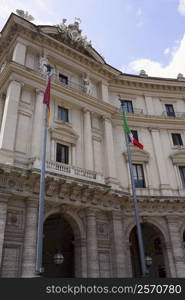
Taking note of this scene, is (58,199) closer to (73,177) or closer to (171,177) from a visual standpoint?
(73,177)

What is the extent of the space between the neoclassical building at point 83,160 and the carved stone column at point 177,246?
0.23 ft

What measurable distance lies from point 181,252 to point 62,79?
1722 centimetres

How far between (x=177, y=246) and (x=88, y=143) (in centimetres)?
1028

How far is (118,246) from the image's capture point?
17125 mm

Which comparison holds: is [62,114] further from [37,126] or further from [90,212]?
[90,212]

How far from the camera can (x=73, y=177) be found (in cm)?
1650

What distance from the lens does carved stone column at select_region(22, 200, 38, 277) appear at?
1330 centimetres

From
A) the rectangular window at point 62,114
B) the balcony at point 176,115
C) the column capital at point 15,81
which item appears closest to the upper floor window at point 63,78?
the rectangular window at point 62,114

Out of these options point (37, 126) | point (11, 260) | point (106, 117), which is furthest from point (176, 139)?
point (11, 260)

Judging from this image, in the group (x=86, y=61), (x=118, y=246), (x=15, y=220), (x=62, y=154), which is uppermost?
(x=86, y=61)

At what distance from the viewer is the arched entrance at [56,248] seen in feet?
63.8

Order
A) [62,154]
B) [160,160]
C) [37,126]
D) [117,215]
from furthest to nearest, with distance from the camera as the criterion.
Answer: [160,160] → [62,154] → [117,215] → [37,126]

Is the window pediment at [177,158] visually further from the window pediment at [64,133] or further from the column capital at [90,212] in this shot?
the column capital at [90,212]

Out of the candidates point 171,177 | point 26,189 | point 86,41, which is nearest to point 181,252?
point 171,177
